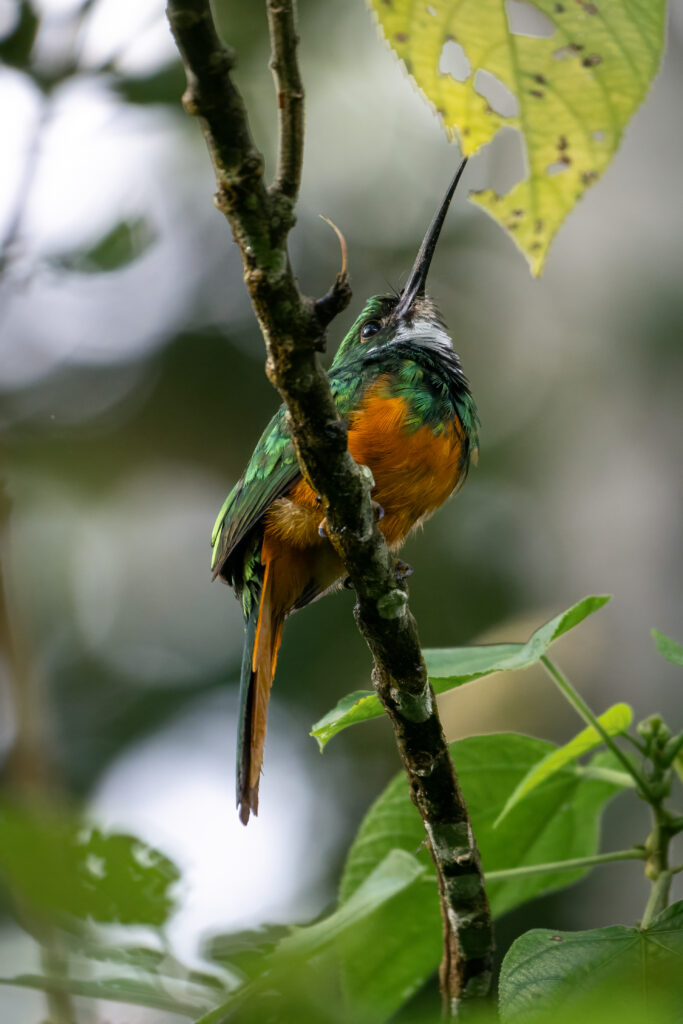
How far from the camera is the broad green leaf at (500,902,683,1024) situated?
96 cm

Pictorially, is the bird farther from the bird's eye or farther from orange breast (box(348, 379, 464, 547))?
the bird's eye

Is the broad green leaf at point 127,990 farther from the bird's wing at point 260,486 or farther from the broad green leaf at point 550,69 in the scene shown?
the bird's wing at point 260,486

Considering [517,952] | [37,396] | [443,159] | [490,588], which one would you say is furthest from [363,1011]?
[443,159]

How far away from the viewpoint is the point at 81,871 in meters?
0.40

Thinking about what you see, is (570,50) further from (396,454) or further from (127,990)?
(396,454)

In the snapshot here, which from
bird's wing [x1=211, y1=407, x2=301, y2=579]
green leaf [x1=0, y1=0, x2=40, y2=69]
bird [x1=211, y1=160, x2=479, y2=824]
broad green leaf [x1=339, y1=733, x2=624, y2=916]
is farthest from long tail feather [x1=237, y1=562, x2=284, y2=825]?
green leaf [x1=0, y1=0, x2=40, y2=69]

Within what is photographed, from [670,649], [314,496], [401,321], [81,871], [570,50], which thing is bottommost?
[81,871]

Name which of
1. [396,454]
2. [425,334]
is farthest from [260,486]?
[425,334]

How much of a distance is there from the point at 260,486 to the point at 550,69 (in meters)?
1.40

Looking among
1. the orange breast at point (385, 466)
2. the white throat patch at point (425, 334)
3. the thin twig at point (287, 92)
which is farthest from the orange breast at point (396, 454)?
the thin twig at point (287, 92)

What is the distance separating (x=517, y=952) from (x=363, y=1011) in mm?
430

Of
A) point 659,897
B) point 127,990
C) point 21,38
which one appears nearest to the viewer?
point 127,990

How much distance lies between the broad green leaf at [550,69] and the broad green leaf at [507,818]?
36.2 inches

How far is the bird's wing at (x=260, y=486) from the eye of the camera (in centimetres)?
198
